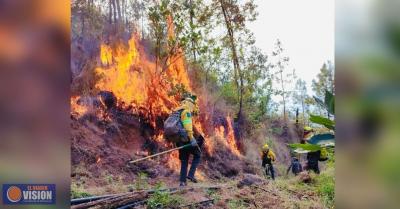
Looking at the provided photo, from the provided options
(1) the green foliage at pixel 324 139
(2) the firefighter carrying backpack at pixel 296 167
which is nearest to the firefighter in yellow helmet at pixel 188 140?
(2) the firefighter carrying backpack at pixel 296 167

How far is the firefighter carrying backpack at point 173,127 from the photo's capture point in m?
3.96

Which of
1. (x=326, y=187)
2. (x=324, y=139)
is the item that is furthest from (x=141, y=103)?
(x=326, y=187)

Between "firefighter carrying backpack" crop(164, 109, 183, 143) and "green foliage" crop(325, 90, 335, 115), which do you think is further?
"firefighter carrying backpack" crop(164, 109, 183, 143)

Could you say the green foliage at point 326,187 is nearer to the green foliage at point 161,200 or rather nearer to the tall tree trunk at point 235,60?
the tall tree trunk at point 235,60

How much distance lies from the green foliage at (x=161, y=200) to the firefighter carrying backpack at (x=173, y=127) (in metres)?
0.32

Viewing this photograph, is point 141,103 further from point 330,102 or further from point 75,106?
point 330,102

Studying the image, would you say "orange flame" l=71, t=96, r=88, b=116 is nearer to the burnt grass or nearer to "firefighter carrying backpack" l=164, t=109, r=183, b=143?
the burnt grass

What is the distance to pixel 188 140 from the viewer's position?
3982 mm

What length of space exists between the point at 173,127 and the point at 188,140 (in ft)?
0.45

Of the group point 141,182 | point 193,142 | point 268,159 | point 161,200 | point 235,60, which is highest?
point 235,60

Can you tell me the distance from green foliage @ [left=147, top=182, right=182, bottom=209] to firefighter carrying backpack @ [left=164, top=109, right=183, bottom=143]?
319mm

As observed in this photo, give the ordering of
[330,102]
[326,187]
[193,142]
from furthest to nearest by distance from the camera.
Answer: [193,142] < [326,187] < [330,102]

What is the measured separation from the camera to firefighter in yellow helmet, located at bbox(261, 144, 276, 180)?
393 centimetres

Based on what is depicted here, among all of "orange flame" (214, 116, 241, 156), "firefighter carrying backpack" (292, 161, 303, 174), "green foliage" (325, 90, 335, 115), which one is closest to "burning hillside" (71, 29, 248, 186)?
"orange flame" (214, 116, 241, 156)
